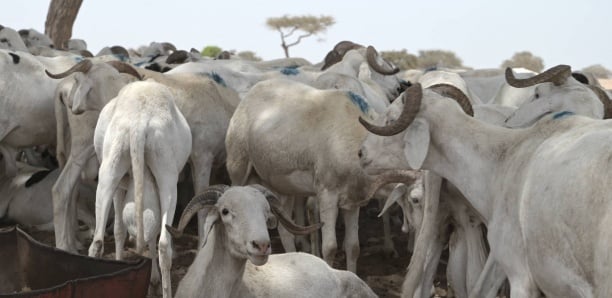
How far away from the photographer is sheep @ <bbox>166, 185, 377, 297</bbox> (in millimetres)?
6312

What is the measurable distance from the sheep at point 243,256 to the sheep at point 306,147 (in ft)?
5.80

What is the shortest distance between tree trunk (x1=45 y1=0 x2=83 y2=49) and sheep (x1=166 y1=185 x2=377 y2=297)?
15.6 m

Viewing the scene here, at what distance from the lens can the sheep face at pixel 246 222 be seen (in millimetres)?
6191

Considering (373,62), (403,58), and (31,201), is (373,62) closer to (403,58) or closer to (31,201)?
(31,201)

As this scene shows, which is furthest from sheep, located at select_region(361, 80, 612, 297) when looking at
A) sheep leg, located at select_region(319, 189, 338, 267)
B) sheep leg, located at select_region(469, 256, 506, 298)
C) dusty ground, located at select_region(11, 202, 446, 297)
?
dusty ground, located at select_region(11, 202, 446, 297)

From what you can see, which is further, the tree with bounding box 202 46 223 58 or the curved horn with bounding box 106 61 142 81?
the tree with bounding box 202 46 223 58

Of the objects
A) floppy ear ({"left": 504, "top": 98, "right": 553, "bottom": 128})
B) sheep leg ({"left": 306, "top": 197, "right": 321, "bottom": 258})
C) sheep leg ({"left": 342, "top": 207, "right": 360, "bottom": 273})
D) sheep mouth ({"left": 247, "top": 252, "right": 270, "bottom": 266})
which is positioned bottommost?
sheep leg ({"left": 306, "top": 197, "right": 321, "bottom": 258})

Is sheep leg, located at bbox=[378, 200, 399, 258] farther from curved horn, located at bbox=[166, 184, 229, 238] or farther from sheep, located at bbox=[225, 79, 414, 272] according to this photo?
curved horn, located at bbox=[166, 184, 229, 238]

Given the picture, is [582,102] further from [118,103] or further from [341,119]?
[118,103]

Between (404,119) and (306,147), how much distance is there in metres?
2.41

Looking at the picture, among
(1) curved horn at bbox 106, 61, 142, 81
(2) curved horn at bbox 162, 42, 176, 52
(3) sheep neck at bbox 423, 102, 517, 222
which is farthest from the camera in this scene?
(2) curved horn at bbox 162, 42, 176, 52

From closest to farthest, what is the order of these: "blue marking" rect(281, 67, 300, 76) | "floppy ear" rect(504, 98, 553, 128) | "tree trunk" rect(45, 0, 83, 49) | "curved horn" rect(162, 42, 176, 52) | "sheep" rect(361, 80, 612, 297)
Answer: "sheep" rect(361, 80, 612, 297) < "floppy ear" rect(504, 98, 553, 128) < "blue marking" rect(281, 67, 300, 76) < "curved horn" rect(162, 42, 176, 52) < "tree trunk" rect(45, 0, 83, 49)

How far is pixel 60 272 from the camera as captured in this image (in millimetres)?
7078

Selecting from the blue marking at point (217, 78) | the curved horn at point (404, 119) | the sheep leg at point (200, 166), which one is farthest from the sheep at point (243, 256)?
the blue marking at point (217, 78)
